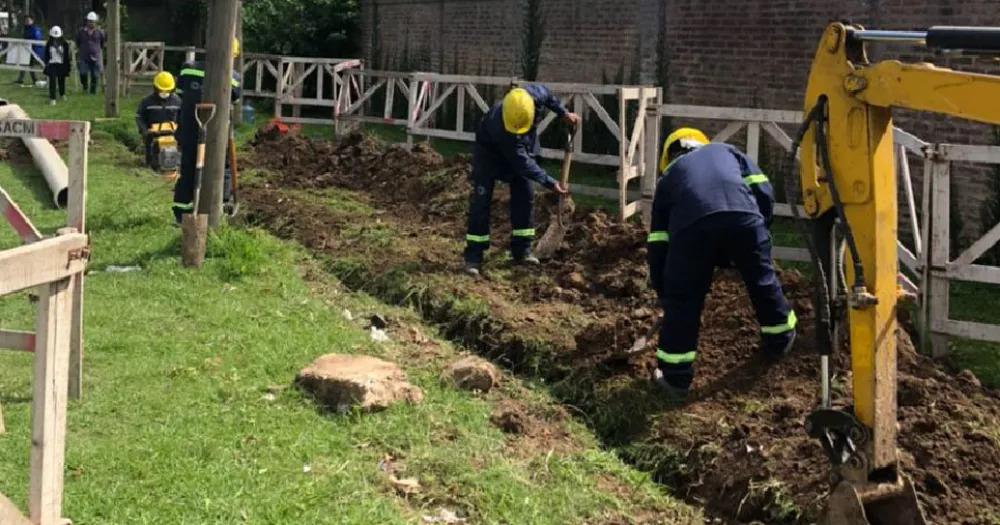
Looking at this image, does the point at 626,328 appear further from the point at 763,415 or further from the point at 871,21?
the point at 871,21

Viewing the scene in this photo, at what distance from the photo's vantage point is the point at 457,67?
64.4 feet

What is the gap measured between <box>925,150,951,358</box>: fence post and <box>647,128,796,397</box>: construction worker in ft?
3.66

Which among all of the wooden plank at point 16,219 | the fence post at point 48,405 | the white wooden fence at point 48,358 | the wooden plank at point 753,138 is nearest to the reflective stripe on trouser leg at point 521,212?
the wooden plank at point 753,138

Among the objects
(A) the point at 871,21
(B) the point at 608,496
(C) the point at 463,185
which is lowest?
(B) the point at 608,496

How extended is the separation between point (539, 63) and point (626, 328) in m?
10.9

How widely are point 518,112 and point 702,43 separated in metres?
5.55

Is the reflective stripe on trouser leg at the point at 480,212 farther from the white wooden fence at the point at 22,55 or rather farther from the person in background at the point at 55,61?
the white wooden fence at the point at 22,55

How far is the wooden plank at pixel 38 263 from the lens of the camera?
2.79 meters

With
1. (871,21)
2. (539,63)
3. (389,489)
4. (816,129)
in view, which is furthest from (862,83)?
(539,63)

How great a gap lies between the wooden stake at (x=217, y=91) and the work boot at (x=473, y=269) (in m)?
2.50

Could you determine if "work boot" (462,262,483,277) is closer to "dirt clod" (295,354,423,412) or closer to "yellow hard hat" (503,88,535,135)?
"yellow hard hat" (503,88,535,135)

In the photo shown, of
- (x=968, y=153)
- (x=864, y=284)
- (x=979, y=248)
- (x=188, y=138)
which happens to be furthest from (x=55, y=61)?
(x=864, y=284)

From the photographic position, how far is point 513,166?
Answer: 8.41 metres

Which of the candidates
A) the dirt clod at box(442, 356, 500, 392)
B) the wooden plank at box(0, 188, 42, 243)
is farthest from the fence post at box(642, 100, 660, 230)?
the wooden plank at box(0, 188, 42, 243)
